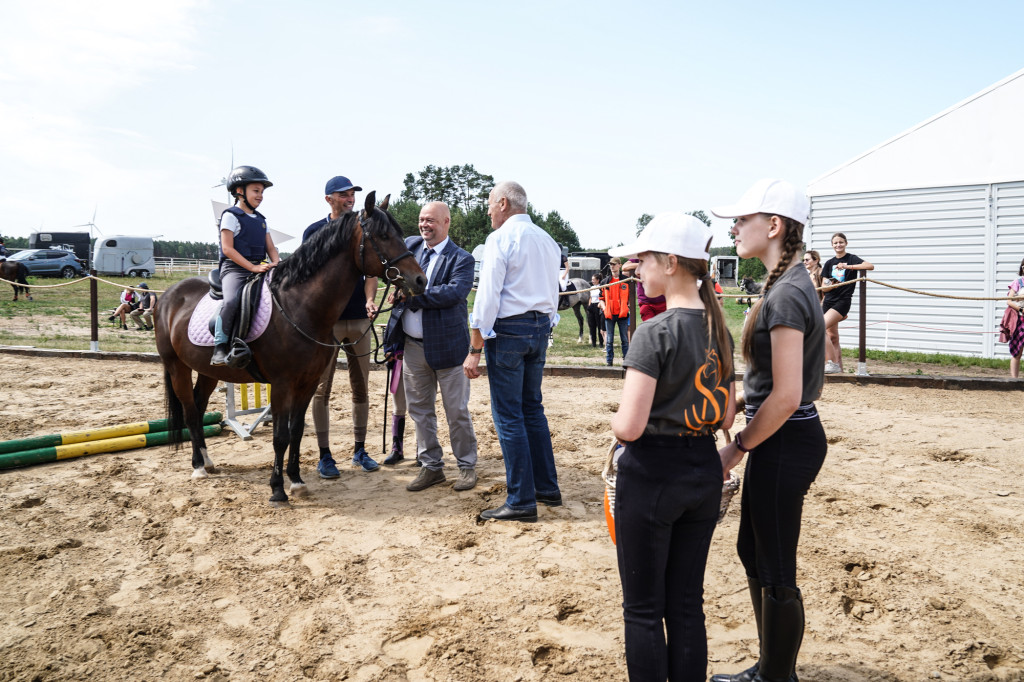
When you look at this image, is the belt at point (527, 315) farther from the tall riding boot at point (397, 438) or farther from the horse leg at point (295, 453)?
the tall riding boot at point (397, 438)

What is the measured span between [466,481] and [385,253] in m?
1.76

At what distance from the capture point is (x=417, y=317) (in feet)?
16.9

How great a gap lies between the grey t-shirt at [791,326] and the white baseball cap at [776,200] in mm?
182

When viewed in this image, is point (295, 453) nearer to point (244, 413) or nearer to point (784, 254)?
point (244, 413)

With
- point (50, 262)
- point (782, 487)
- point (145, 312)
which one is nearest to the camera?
point (782, 487)

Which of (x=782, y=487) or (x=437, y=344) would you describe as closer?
(x=782, y=487)

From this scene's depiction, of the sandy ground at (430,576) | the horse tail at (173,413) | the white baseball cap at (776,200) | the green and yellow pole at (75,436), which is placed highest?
the white baseball cap at (776,200)

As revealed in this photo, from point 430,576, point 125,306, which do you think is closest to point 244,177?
point 430,576

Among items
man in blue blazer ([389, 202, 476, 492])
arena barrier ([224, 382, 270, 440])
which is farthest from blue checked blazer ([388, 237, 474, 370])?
arena barrier ([224, 382, 270, 440])

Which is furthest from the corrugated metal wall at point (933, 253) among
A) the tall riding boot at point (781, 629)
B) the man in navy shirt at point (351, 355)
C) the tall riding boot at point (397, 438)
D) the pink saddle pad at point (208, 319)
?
the tall riding boot at point (781, 629)

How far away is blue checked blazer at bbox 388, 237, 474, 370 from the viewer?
493 centimetres

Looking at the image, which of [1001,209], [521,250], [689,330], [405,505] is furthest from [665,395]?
[1001,209]

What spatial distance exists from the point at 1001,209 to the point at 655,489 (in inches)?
535

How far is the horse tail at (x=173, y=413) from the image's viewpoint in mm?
6039
